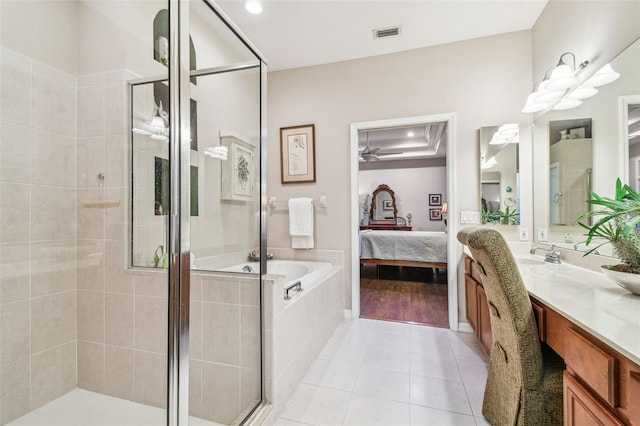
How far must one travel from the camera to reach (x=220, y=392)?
1.42 m

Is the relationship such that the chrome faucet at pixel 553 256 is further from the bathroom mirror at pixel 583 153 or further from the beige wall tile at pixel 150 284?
the beige wall tile at pixel 150 284

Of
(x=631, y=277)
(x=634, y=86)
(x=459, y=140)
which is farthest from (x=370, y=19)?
(x=631, y=277)

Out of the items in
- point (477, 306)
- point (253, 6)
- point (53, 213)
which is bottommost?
point (477, 306)

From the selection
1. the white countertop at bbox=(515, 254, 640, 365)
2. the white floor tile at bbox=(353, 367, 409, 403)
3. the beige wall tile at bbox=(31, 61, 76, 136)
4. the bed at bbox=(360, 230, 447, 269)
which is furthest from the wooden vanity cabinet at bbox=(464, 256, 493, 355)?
the beige wall tile at bbox=(31, 61, 76, 136)

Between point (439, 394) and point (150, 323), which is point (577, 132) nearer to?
point (439, 394)

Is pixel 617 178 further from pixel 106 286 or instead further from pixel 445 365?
pixel 106 286

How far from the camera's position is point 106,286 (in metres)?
1.59

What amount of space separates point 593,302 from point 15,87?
9.00ft

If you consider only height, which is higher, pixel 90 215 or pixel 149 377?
pixel 90 215

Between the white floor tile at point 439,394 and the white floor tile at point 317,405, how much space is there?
0.43 meters

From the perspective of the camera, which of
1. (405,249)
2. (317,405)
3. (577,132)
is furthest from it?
(405,249)

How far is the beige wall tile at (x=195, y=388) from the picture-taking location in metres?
1.26

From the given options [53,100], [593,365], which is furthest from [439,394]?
[53,100]

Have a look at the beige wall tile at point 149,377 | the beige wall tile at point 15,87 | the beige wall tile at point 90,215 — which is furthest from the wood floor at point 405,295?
the beige wall tile at point 15,87
